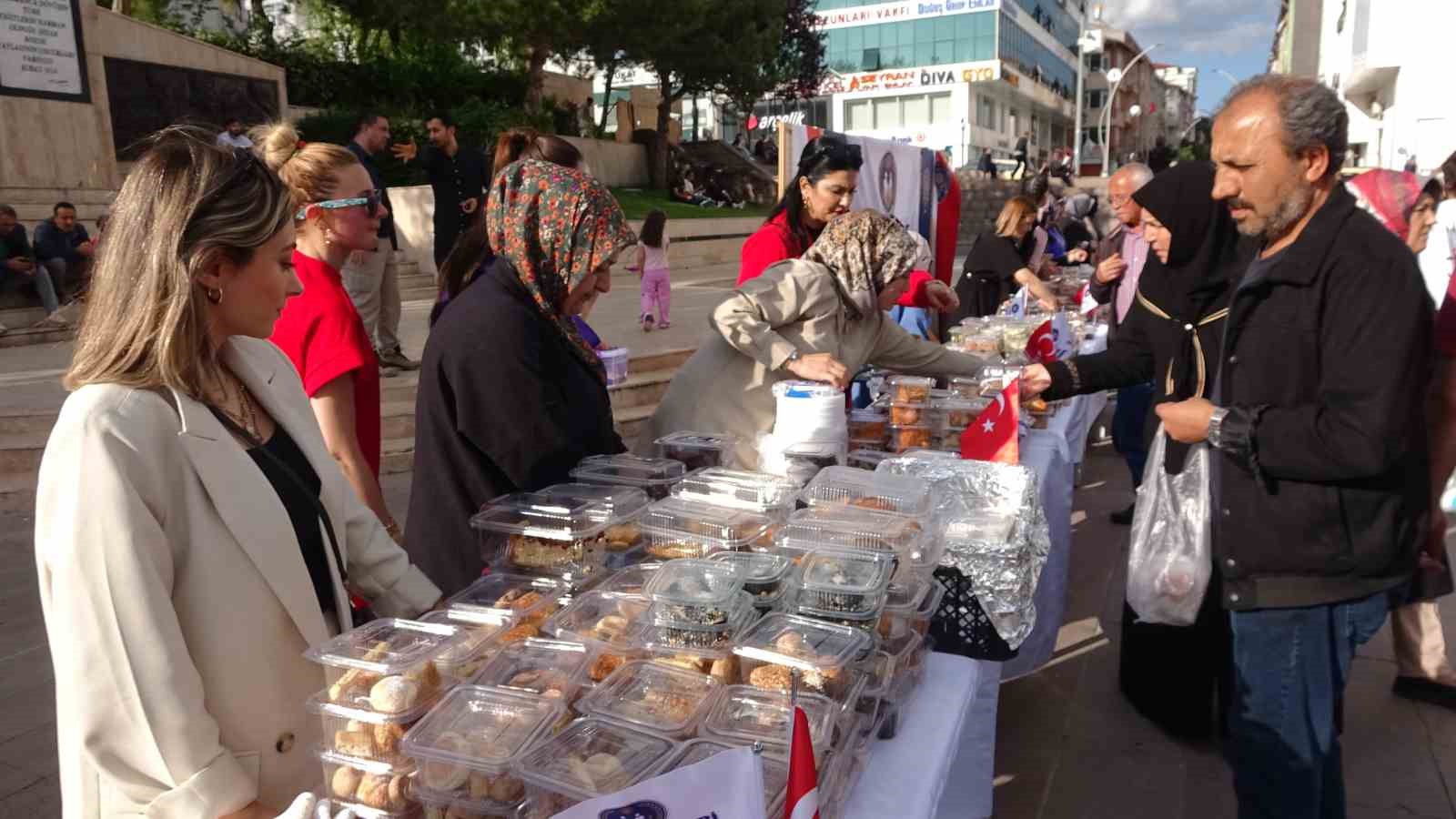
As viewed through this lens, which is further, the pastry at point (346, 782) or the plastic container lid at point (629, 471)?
the plastic container lid at point (629, 471)

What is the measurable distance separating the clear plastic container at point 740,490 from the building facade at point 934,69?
161ft

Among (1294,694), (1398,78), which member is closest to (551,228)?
(1294,694)

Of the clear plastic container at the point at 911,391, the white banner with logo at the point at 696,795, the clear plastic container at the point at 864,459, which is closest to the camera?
the white banner with logo at the point at 696,795

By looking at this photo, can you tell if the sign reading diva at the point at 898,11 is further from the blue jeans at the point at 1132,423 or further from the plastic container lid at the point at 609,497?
the plastic container lid at the point at 609,497

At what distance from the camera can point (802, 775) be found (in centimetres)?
105

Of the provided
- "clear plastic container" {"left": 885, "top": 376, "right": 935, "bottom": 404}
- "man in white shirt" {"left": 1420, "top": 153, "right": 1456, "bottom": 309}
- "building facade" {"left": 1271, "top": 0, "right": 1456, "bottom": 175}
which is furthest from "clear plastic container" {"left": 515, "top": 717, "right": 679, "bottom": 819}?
"building facade" {"left": 1271, "top": 0, "right": 1456, "bottom": 175}

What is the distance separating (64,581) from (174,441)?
0.22 m

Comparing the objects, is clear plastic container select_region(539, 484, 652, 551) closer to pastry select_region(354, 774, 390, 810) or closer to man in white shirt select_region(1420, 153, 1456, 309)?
pastry select_region(354, 774, 390, 810)

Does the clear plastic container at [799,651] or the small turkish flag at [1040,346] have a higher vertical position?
the small turkish flag at [1040,346]

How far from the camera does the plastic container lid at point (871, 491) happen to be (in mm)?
2023

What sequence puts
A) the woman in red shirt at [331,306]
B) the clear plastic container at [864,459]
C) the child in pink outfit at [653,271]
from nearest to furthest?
the woman in red shirt at [331,306]
the clear plastic container at [864,459]
the child in pink outfit at [653,271]

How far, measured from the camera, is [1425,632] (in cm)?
339

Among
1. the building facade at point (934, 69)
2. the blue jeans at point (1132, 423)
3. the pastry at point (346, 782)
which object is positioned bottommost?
the blue jeans at point (1132, 423)

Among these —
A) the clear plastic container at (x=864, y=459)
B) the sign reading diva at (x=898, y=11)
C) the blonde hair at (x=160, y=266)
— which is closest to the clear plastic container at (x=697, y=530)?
the clear plastic container at (x=864, y=459)
